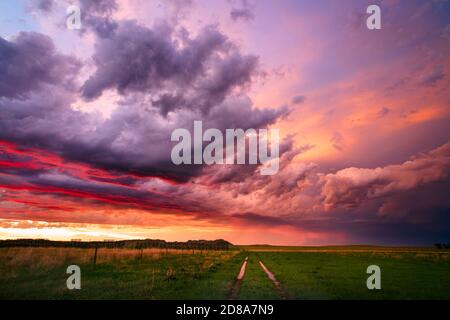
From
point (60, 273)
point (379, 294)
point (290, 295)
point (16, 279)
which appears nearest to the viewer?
point (290, 295)

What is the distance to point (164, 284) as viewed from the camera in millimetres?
21062
